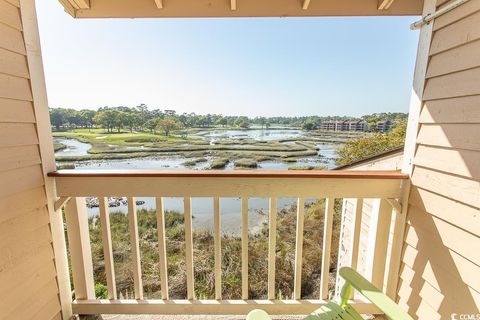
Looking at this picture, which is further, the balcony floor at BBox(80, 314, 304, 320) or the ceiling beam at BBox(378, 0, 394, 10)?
the balcony floor at BBox(80, 314, 304, 320)

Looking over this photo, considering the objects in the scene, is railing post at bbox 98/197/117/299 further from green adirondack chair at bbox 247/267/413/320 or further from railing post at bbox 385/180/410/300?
railing post at bbox 385/180/410/300

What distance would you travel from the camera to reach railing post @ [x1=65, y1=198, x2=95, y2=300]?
5.09ft

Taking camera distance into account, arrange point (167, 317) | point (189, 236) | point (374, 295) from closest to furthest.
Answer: point (374, 295) → point (189, 236) → point (167, 317)

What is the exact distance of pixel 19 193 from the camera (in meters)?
1.25

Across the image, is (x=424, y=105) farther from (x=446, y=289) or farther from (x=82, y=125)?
(x=82, y=125)

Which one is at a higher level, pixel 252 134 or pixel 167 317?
pixel 252 134

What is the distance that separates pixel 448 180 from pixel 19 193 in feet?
7.28

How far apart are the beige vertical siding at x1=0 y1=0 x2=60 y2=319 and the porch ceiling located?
18.0 inches

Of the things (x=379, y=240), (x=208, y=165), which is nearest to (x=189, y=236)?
(x=379, y=240)

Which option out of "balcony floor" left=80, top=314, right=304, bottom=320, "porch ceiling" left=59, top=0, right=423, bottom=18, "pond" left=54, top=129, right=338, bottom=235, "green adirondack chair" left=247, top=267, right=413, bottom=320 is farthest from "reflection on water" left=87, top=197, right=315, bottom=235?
"porch ceiling" left=59, top=0, right=423, bottom=18

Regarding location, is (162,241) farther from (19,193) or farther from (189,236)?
(19,193)

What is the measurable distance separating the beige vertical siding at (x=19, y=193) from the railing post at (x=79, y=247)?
0.44 feet

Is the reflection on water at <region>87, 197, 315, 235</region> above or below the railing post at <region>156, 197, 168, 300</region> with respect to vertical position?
→ below

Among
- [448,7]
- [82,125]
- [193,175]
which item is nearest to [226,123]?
[82,125]
